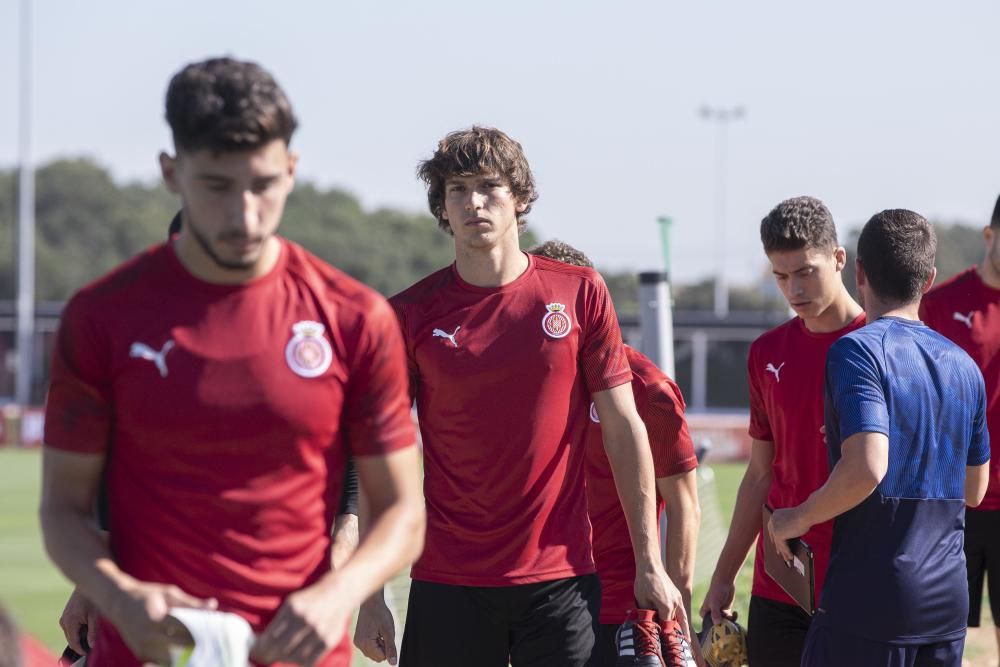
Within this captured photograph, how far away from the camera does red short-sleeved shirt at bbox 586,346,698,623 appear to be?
559 cm

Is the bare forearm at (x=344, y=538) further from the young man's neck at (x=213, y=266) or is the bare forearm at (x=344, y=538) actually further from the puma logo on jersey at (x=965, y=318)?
the puma logo on jersey at (x=965, y=318)

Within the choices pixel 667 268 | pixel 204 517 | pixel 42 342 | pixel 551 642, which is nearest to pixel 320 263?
pixel 204 517

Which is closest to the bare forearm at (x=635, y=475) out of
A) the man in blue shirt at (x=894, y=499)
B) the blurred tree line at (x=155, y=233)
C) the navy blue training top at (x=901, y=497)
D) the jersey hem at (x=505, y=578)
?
the jersey hem at (x=505, y=578)

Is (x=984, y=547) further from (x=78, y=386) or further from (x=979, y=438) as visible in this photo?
(x=78, y=386)

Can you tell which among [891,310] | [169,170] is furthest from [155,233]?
[169,170]

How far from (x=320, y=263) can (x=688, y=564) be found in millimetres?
2668

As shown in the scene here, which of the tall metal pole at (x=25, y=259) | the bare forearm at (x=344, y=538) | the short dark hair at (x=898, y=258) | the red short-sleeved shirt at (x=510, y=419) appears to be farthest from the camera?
the tall metal pole at (x=25, y=259)

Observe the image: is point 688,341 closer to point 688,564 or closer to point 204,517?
point 688,564

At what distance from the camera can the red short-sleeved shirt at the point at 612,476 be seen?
5.59 m

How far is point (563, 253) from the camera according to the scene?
19.1 ft

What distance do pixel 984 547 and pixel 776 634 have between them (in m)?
1.37

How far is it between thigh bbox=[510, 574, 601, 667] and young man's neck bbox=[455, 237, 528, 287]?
1080 mm

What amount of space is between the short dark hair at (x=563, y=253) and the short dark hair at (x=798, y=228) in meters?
0.73

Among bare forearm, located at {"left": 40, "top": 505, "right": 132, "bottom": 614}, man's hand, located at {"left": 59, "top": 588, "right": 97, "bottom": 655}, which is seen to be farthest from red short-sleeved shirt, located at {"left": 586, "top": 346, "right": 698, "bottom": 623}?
bare forearm, located at {"left": 40, "top": 505, "right": 132, "bottom": 614}
